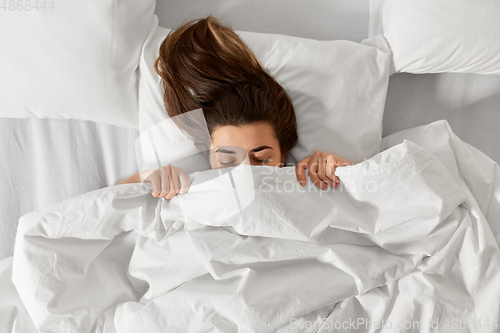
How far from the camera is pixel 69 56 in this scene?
867mm

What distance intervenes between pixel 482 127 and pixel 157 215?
941mm

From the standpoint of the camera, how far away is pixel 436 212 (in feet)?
2.44

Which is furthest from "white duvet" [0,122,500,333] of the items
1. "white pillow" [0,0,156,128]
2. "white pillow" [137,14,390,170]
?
"white pillow" [0,0,156,128]

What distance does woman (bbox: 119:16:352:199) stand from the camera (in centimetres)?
83

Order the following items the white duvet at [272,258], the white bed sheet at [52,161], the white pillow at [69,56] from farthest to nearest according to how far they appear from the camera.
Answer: the white bed sheet at [52,161], the white pillow at [69,56], the white duvet at [272,258]

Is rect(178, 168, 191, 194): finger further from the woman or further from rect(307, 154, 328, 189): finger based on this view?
rect(307, 154, 328, 189): finger

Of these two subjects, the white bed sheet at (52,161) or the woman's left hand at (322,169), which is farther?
the white bed sheet at (52,161)

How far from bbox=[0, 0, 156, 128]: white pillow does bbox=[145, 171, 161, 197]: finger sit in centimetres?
21

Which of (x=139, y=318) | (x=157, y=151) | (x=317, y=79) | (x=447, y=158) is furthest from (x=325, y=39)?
(x=139, y=318)

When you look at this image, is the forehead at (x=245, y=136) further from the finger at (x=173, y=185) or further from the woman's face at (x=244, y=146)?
the finger at (x=173, y=185)

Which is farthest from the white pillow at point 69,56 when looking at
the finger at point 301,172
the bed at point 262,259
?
the finger at point 301,172

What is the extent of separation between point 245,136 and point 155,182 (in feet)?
0.79

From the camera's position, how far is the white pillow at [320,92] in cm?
93

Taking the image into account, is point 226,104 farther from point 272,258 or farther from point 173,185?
point 272,258
